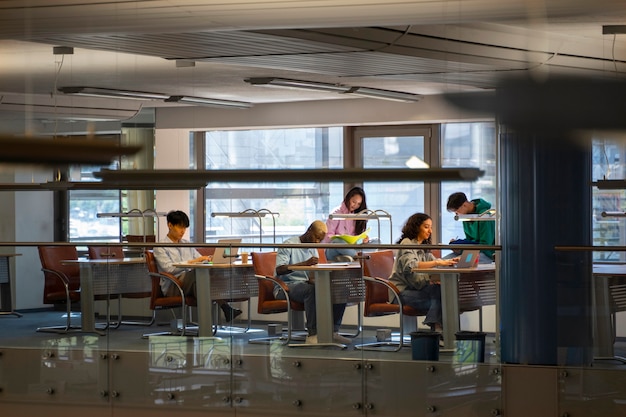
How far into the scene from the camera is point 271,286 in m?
5.69

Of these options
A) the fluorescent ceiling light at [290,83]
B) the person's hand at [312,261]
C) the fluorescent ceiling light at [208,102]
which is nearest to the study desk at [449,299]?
the person's hand at [312,261]

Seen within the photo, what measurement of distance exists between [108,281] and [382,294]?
5.30ft

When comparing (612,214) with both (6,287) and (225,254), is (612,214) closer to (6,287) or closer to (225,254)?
(225,254)

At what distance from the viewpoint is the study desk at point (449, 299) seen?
5.52 m

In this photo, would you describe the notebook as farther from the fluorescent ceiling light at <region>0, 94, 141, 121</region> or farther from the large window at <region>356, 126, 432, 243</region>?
the fluorescent ceiling light at <region>0, 94, 141, 121</region>

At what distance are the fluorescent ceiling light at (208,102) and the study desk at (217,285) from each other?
6.59 ft

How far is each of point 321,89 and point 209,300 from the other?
8.22 feet

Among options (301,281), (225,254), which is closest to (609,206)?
(301,281)

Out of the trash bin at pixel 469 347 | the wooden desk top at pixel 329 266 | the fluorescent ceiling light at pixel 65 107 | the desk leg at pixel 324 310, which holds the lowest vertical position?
the trash bin at pixel 469 347

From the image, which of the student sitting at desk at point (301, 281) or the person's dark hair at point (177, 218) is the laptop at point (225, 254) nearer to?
the student sitting at desk at point (301, 281)

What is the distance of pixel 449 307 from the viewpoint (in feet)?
18.1

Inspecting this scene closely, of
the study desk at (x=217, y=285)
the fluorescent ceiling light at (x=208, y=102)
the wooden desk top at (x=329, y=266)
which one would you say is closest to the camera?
the wooden desk top at (x=329, y=266)

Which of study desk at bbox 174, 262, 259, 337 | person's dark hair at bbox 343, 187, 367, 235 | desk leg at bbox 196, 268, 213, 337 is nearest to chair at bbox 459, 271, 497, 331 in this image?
person's dark hair at bbox 343, 187, 367, 235

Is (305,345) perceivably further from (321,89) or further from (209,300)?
(321,89)
